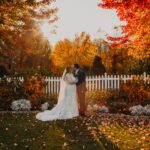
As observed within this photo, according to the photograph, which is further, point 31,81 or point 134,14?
point 31,81

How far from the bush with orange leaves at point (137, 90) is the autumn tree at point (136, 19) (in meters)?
1.59

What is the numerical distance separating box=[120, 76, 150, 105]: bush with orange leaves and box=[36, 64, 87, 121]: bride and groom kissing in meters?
3.67

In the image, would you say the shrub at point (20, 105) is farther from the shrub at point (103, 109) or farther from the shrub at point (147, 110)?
the shrub at point (147, 110)

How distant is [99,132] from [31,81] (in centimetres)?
1031

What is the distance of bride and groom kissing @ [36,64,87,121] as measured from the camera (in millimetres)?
17859

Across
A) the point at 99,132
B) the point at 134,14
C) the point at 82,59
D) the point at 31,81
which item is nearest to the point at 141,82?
the point at 134,14

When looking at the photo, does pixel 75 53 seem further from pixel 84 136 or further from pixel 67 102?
pixel 84 136

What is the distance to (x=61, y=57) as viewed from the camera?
53.8 meters

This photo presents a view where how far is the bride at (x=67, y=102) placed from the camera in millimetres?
17891

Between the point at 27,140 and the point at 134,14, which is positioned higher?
the point at 134,14

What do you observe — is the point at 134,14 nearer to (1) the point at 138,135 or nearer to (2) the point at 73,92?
(2) the point at 73,92

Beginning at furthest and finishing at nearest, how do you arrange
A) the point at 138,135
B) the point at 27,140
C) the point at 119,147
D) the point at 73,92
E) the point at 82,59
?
the point at 82,59 → the point at 73,92 → the point at 138,135 → the point at 27,140 → the point at 119,147

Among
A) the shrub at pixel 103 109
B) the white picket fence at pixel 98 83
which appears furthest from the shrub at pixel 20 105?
the white picket fence at pixel 98 83

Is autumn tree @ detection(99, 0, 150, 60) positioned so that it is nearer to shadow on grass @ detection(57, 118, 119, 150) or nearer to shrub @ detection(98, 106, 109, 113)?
shrub @ detection(98, 106, 109, 113)
